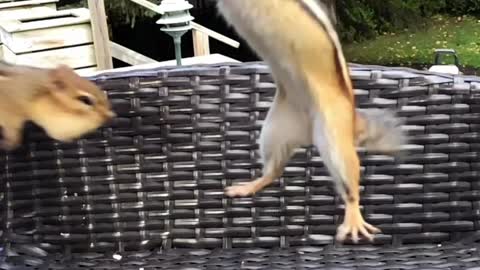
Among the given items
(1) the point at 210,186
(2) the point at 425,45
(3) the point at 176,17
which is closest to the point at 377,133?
(1) the point at 210,186

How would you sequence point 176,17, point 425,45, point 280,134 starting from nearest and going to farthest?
point 280,134
point 176,17
point 425,45

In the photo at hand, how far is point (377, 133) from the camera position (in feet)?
2.77

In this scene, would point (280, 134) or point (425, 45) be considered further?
point (425, 45)

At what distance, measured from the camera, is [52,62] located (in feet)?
7.60

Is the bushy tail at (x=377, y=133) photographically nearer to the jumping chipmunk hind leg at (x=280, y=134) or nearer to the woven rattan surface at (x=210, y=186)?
the jumping chipmunk hind leg at (x=280, y=134)

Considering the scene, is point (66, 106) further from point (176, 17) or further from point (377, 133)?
point (176, 17)

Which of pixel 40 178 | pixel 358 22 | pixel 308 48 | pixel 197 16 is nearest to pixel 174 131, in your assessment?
pixel 40 178

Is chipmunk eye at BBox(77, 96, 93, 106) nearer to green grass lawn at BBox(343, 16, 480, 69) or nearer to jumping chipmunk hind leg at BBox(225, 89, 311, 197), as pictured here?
jumping chipmunk hind leg at BBox(225, 89, 311, 197)

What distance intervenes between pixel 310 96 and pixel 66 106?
0.23 m

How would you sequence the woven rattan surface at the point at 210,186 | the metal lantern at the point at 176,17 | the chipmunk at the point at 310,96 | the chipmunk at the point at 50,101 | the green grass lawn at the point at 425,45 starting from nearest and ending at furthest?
the chipmunk at the point at 310,96 → the chipmunk at the point at 50,101 → the woven rattan surface at the point at 210,186 → the metal lantern at the point at 176,17 → the green grass lawn at the point at 425,45

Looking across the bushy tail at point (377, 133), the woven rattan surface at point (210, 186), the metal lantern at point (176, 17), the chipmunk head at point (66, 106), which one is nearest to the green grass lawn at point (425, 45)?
the metal lantern at point (176, 17)

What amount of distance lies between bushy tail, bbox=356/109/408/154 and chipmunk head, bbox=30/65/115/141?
24 centimetres

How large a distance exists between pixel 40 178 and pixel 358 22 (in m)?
2.78

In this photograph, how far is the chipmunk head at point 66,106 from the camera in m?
0.78
